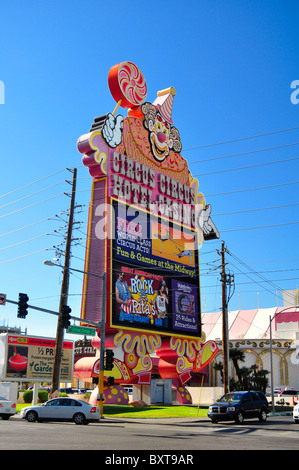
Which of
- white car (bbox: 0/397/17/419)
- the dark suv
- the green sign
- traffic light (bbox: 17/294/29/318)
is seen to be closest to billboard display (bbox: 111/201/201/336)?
the green sign

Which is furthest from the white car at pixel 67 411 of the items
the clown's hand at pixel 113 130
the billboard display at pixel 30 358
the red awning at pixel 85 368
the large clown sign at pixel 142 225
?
the clown's hand at pixel 113 130

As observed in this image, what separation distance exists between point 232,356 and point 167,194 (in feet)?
67.5

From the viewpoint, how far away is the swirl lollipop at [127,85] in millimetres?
41469

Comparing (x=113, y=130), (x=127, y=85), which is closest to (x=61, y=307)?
(x=113, y=130)

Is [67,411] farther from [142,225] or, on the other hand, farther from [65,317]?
[142,225]

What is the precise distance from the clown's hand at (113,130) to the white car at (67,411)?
2108cm

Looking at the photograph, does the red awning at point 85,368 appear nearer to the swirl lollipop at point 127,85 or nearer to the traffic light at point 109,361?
the traffic light at point 109,361

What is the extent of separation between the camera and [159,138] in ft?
150

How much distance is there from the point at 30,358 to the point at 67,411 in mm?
14948

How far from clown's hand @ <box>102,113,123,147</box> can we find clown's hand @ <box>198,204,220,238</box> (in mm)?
12776

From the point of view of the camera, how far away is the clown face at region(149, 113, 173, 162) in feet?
147

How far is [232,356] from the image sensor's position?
54.6 metres
